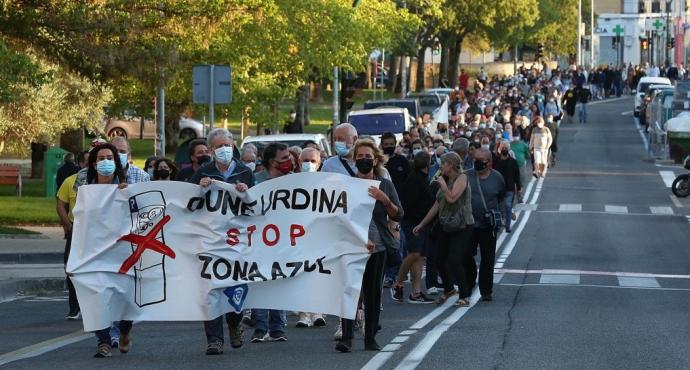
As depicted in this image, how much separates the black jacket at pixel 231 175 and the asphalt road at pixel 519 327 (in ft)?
4.59

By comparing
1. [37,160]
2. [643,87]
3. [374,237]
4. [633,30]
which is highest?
[633,30]

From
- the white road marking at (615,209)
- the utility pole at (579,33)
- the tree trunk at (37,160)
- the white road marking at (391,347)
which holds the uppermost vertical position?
the utility pole at (579,33)

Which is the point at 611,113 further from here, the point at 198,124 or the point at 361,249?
the point at 361,249

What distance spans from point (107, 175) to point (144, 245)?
730 millimetres

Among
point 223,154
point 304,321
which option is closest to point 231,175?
point 223,154

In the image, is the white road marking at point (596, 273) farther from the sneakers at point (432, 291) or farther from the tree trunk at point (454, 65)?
the tree trunk at point (454, 65)

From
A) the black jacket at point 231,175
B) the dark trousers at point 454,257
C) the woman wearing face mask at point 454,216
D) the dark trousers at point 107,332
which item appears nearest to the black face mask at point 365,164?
the black jacket at point 231,175

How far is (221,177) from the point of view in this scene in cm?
1397

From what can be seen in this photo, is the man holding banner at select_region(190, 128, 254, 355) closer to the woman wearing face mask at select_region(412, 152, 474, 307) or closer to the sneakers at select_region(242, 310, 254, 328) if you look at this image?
the sneakers at select_region(242, 310, 254, 328)

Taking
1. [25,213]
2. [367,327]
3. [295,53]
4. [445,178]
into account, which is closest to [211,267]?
[367,327]

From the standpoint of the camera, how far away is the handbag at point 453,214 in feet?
59.6

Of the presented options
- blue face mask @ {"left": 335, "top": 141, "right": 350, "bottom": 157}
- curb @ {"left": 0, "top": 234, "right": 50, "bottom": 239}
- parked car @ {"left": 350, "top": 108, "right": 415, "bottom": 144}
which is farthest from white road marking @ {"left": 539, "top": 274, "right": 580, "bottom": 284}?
parked car @ {"left": 350, "top": 108, "right": 415, "bottom": 144}

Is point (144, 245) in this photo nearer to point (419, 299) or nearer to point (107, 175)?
point (107, 175)

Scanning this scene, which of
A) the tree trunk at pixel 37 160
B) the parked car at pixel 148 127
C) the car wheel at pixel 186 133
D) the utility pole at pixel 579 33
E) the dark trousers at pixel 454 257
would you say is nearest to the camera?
the dark trousers at pixel 454 257
